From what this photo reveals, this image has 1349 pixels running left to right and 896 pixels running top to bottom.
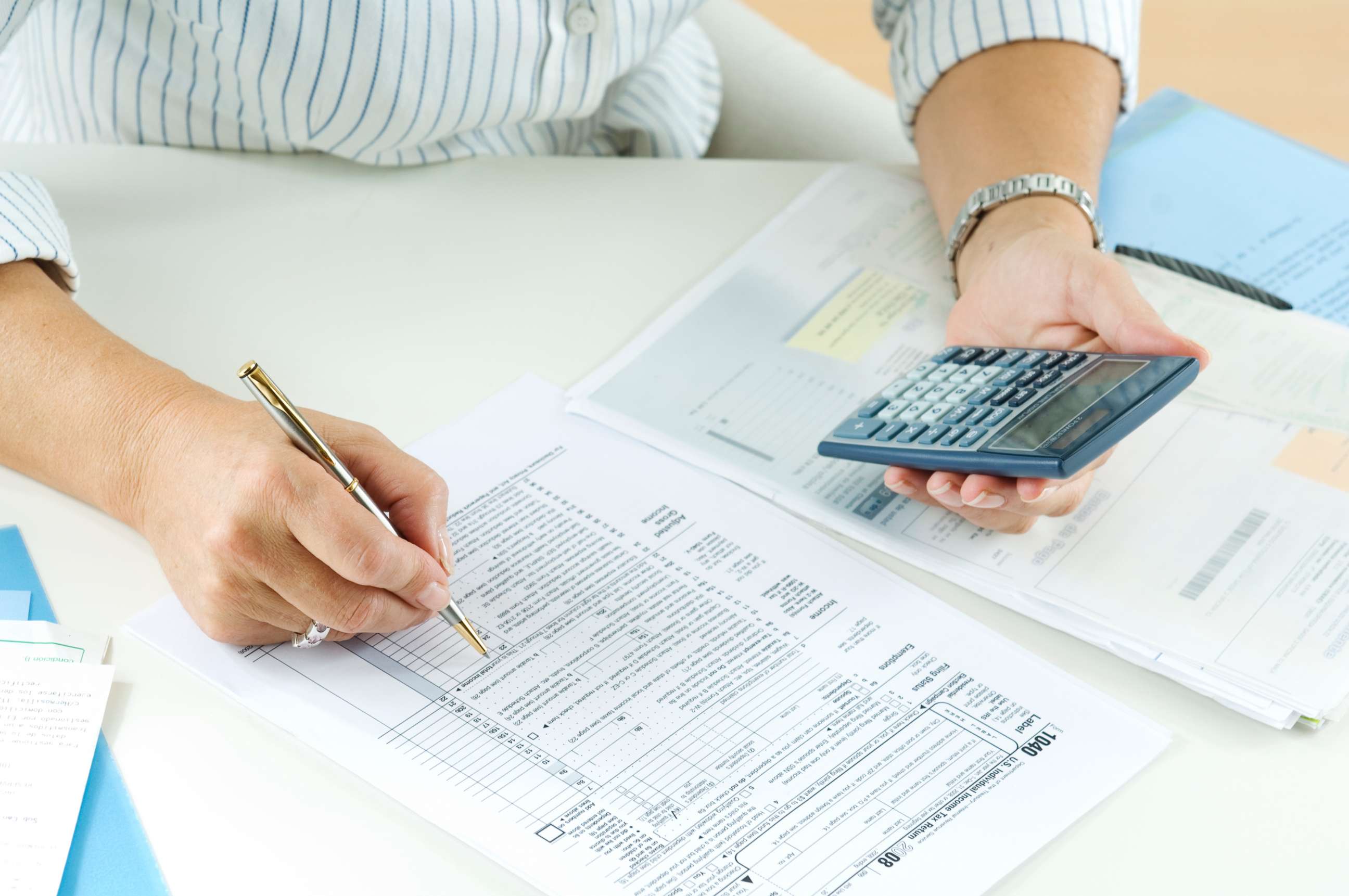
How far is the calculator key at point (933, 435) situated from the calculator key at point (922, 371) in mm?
56

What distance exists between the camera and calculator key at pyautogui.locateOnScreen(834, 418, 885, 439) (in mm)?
597

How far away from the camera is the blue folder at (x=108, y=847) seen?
45cm

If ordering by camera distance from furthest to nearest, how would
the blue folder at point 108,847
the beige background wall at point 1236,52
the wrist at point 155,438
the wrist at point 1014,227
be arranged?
the beige background wall at point 1236,52 < the wrist at point 1014,227 < the wrist at point 155,438 < the blue folder at point 108,847

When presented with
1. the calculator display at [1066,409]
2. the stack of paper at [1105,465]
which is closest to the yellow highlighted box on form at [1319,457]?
the stack of paper at [1105,465]

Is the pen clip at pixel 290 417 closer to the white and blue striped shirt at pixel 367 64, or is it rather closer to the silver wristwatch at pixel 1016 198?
the white and blue striped shirt at pixel 367 64

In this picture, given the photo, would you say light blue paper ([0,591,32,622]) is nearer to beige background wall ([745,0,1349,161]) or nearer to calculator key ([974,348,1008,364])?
calculator key ([974,348,1008,364])

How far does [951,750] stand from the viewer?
48cm

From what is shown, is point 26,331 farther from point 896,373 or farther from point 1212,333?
point 1212,333

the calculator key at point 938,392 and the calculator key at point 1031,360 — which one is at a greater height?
the calculator key at point 1031,360

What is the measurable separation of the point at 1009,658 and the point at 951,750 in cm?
6

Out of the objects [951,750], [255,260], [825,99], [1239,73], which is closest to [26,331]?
[255,260]

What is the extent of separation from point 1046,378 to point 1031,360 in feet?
0.10

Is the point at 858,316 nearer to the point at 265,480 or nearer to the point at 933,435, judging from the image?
the point at 933,435

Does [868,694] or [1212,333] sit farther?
[1212,333]
